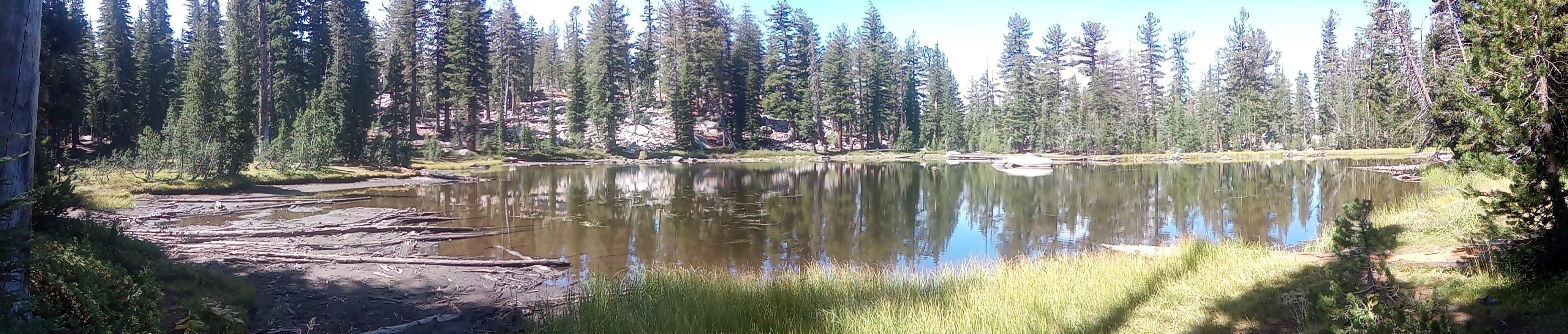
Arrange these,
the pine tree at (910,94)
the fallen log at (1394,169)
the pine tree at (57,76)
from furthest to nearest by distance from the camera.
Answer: the pine tree at (910,94)
the fallen log at (1394,169)
the pine tree at (57,76)

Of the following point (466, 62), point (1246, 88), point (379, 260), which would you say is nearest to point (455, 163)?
point (466, 62)

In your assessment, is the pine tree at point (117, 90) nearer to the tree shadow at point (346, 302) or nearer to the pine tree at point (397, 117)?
the pine tree at point (397, 117)

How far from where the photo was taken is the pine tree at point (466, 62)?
168ft

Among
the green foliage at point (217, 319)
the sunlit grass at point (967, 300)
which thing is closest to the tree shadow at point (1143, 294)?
the sunlit grass at point (967, 300)

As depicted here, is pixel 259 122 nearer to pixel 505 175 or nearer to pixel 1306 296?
pixel 505 175

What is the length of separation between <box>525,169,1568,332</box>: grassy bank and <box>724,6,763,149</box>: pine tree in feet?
175

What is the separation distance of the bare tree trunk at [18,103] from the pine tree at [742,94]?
56.5 metres

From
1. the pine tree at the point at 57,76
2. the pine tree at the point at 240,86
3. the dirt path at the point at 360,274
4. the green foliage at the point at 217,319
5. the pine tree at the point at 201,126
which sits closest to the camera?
the green foliage at the point at 217,319

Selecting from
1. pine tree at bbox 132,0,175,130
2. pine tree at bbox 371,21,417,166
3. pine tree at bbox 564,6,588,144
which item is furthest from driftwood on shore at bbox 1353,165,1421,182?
pine tree at bbox 132,0,175,130

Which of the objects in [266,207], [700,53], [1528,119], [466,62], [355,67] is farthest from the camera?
[700,53]

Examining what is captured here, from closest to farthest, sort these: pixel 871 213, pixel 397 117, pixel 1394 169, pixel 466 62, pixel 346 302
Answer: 1. pixel 346 302
2. pixel 871 213
3. pixel 1394 169
4. pixel 397 117
5. pixel 466 62

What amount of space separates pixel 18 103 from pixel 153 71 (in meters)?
48.2

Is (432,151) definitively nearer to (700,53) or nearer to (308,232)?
(700,53)

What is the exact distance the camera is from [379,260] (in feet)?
34.7
